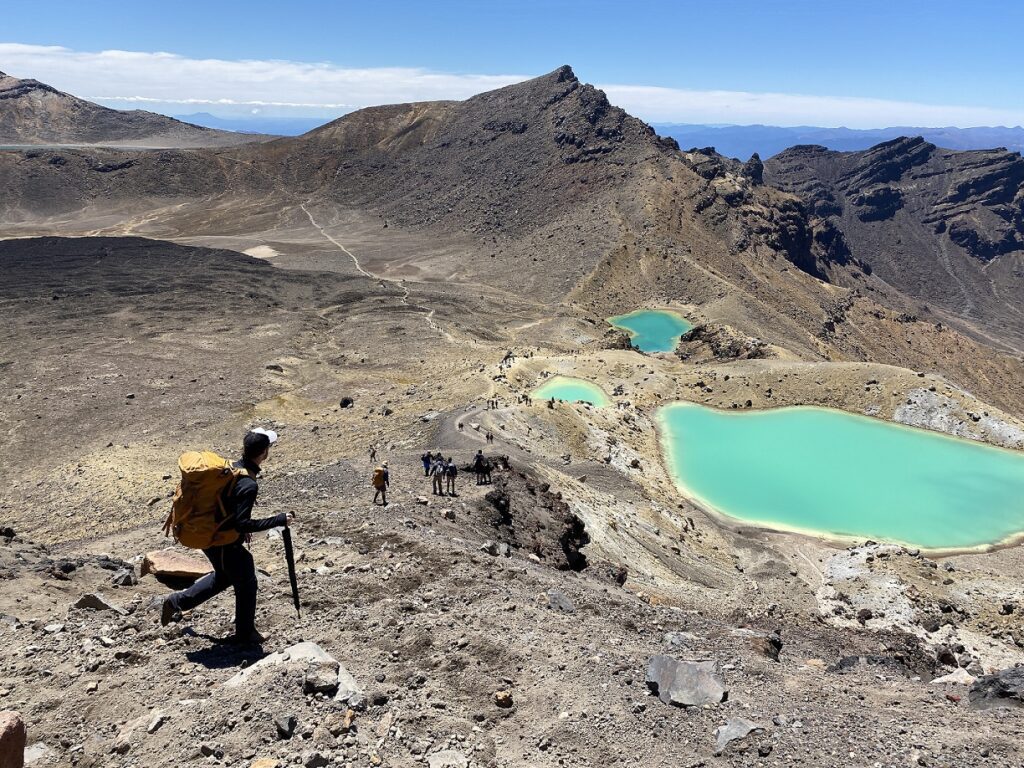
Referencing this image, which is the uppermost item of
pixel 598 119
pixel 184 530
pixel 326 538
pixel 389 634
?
pixel 598 119

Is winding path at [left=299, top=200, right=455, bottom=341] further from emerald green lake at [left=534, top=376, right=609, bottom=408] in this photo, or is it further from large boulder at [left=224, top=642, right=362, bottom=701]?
large boulder at [left=224, top=642, right=362, bottom=701]

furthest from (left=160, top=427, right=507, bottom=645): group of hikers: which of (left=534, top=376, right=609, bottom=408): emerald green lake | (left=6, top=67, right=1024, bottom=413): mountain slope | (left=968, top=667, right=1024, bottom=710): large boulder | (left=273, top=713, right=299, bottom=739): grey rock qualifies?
(left=6, top=67, right=1024, bottom=413): mountain slope

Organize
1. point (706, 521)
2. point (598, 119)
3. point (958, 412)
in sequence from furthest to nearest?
point (598, 119) < point (958, 412) < point (706, 521)

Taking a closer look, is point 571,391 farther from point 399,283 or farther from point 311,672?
point 399,283

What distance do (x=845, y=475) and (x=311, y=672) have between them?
119 feet

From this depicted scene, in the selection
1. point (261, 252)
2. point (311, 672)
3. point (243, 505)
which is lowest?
point (261, 252)

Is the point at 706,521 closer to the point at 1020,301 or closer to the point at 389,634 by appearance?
the point at 389,634

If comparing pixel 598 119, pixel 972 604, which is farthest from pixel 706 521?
pixel 598 119

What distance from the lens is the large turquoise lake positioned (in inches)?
1272

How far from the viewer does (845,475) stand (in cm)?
3741

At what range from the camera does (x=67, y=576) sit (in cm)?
1132

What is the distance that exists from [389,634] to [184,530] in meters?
3.83

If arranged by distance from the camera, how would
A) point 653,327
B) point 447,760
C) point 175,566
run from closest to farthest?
point 447,760 < point 175,566 < point 653,327

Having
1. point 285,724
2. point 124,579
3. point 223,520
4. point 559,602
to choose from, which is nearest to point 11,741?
point 285,724
